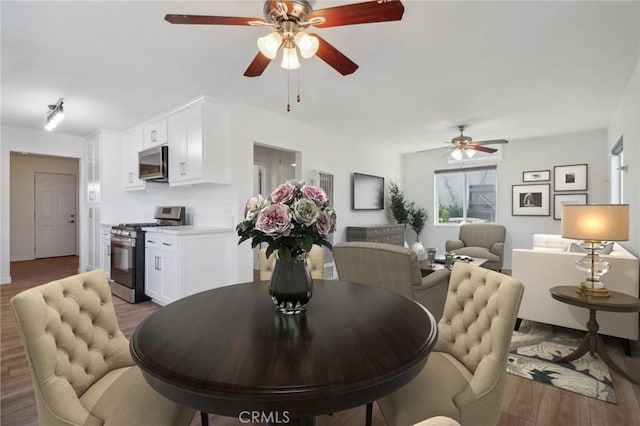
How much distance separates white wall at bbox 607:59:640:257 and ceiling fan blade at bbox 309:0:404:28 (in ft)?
9.23

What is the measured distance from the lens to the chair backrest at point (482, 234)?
5539 millimetres

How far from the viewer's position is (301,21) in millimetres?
1813

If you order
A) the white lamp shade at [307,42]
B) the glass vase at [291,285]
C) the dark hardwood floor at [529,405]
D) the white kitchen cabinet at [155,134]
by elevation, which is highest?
the white kitchen cabinet at [155,134]

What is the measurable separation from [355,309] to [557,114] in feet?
15.5

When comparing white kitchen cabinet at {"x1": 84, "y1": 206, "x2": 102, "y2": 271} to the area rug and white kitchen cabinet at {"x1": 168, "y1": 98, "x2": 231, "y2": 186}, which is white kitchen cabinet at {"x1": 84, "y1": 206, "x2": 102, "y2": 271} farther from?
the area rug

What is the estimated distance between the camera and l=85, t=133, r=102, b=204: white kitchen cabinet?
5.12 m

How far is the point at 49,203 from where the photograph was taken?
23.9ft

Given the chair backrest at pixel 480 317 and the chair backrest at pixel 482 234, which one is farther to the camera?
the chair backrest at pixel 482 234

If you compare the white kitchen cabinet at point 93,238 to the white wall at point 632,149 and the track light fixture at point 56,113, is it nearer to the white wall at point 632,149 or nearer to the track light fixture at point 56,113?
the track light fixture at point 56,113

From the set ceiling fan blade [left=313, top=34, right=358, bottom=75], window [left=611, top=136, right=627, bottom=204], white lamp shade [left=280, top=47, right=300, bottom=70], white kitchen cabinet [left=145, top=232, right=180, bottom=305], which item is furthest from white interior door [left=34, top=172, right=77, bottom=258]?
window [left=611, top=136, right=627, bottom=204]

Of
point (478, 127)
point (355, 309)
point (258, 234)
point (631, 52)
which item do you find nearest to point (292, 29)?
point (258, 234)

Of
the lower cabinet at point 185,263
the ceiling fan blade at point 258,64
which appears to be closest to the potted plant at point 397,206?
the lower cabinet at point 185,263

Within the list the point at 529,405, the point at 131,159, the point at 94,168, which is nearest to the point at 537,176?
the point at 529,405

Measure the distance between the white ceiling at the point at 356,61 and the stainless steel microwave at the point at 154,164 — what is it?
514 millimetres
